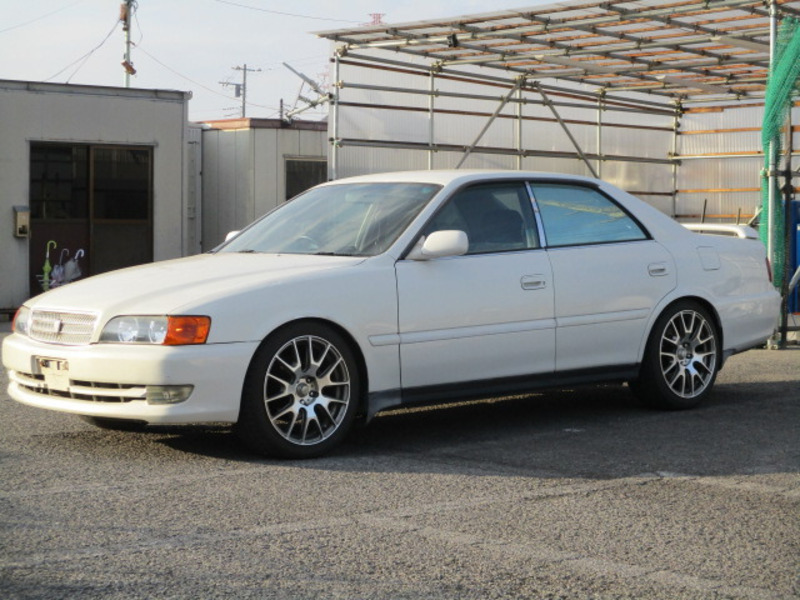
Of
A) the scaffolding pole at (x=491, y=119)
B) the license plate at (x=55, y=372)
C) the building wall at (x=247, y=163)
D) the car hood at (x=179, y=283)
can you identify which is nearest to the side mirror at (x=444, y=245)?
the car hood at (x=179, y=283)

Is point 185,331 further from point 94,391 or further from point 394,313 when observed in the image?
point 394,313

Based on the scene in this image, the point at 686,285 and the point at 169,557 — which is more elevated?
the point at 686,285

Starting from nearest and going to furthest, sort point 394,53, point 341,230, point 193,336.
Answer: point 193,336
point 341,230
point 394,53

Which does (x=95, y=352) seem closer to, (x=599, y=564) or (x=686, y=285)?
(x=599, y=564)

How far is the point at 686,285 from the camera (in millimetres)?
8367

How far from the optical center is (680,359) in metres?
8.41

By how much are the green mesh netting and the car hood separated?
265 inches

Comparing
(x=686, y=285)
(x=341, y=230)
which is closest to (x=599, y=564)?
(x=341, y=230)

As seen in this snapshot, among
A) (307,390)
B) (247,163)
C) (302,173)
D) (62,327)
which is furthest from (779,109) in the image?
(247,163)

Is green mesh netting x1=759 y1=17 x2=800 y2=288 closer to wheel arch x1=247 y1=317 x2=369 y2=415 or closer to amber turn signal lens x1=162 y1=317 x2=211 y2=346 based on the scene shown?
wheel arch x1=247 y1=317 x2=369 y2=415

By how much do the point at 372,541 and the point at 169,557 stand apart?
2.53 feet

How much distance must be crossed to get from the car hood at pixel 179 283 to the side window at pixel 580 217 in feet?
4.73

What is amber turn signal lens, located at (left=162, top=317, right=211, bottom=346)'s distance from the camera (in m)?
6.29

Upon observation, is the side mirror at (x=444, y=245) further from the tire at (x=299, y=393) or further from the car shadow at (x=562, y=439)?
the car shadow at (x=562, y=439)
